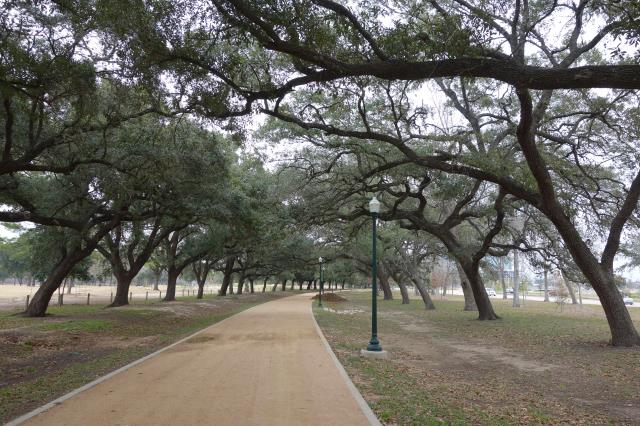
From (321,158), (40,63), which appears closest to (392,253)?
(321,158)

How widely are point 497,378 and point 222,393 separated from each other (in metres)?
5.33

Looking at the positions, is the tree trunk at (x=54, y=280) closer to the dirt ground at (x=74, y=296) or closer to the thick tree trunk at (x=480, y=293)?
the dirt ground at (x=74, y=296)

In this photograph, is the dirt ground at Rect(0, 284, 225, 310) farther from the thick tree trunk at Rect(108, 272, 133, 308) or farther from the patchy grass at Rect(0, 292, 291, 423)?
the patchy grass at Rect(0, 292, 291, 423)

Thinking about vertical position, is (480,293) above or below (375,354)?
above

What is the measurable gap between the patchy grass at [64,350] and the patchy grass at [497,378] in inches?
193

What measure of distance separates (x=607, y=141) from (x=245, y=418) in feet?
49.5

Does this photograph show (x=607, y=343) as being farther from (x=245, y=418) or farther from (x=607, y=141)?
(x=245, y=418)

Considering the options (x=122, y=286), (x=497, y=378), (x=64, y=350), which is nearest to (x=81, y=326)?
(x=64, y=350)

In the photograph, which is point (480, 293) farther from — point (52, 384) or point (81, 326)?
point (52, 384)

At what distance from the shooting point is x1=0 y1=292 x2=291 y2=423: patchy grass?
25.6 feet

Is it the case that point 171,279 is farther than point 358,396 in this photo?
Yes

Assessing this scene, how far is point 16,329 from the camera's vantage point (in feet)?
50.3

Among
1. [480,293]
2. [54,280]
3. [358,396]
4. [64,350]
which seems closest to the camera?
[358,396]

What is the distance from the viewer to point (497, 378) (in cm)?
938
